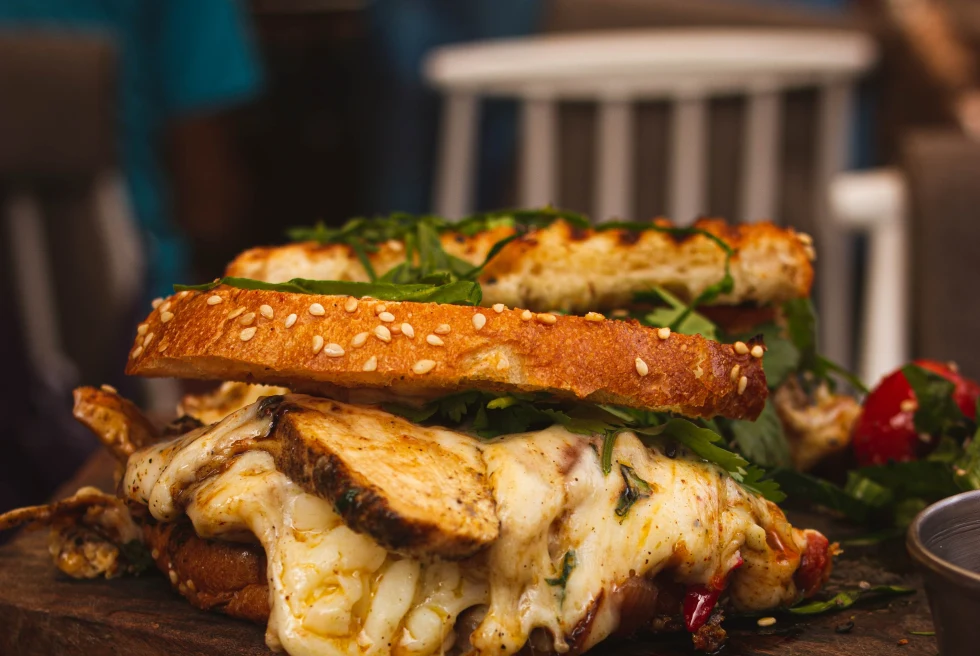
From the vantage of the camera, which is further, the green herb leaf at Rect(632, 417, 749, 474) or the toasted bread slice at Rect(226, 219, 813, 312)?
the toasted bread slice at Rect(226, 219, 813, 312)

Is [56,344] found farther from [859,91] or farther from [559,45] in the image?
[859,91]

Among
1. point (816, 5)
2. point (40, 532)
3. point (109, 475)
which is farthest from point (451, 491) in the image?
point (816, 5)

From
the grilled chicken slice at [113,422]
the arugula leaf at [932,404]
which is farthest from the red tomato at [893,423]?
the grilled chicken slice at [113,422]

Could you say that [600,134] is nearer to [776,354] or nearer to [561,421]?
[776,354]

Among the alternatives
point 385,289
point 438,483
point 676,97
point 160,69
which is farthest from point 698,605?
point 160,69

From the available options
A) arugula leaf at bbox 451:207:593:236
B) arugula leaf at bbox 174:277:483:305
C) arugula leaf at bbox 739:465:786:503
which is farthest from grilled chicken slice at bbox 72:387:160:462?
arugula leaf at bbox 739:465:786:503

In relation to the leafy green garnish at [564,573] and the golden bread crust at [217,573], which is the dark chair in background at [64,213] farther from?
the leafy green garnish at [564,573]

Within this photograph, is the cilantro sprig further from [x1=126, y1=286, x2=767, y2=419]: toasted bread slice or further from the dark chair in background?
the dark chair in background
